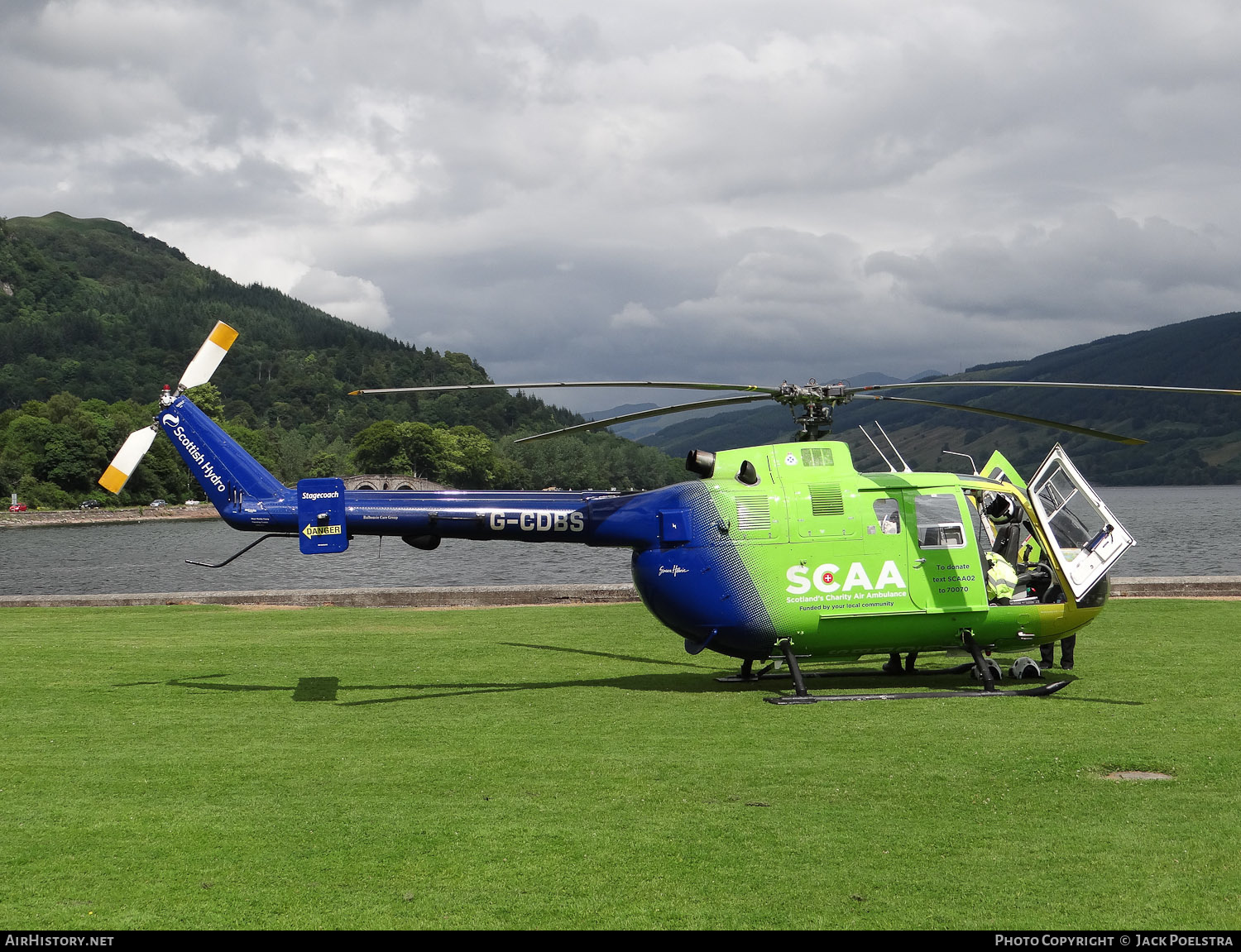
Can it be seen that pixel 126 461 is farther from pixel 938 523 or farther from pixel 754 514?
pixel 938 523

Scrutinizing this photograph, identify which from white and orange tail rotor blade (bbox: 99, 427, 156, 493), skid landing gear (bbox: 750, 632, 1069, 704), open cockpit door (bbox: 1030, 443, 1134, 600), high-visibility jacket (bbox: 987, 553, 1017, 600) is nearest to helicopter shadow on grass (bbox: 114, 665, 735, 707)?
skid landing gear (bbox: 750, 632, 1069, 704)

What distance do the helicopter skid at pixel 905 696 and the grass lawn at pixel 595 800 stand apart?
0.18 m

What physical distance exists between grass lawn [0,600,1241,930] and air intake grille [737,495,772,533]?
1.95 metres

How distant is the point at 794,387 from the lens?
38.1 feet

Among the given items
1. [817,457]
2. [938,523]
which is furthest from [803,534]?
[938,523]

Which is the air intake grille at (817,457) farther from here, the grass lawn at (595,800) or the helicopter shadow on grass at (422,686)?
the helicopter shadow on grass at (422,686)

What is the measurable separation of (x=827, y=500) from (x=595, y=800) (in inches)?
214

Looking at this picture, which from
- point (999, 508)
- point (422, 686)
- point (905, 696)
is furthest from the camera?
point (999, 508)

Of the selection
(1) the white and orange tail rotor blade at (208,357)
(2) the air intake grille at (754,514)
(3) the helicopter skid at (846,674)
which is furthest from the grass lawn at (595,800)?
(1) the white and orange tail rotor blade at (208,357)

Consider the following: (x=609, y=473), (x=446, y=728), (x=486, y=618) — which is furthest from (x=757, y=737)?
(x=609, y=473)

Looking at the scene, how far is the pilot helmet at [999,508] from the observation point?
12656mm

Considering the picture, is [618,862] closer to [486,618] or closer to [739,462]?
[739,462]

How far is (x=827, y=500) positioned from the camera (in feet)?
39.4

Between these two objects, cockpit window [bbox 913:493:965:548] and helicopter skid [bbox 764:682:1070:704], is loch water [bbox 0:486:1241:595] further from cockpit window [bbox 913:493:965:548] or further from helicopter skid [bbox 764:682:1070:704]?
cockpit window [bbox 913:493:965:548]
